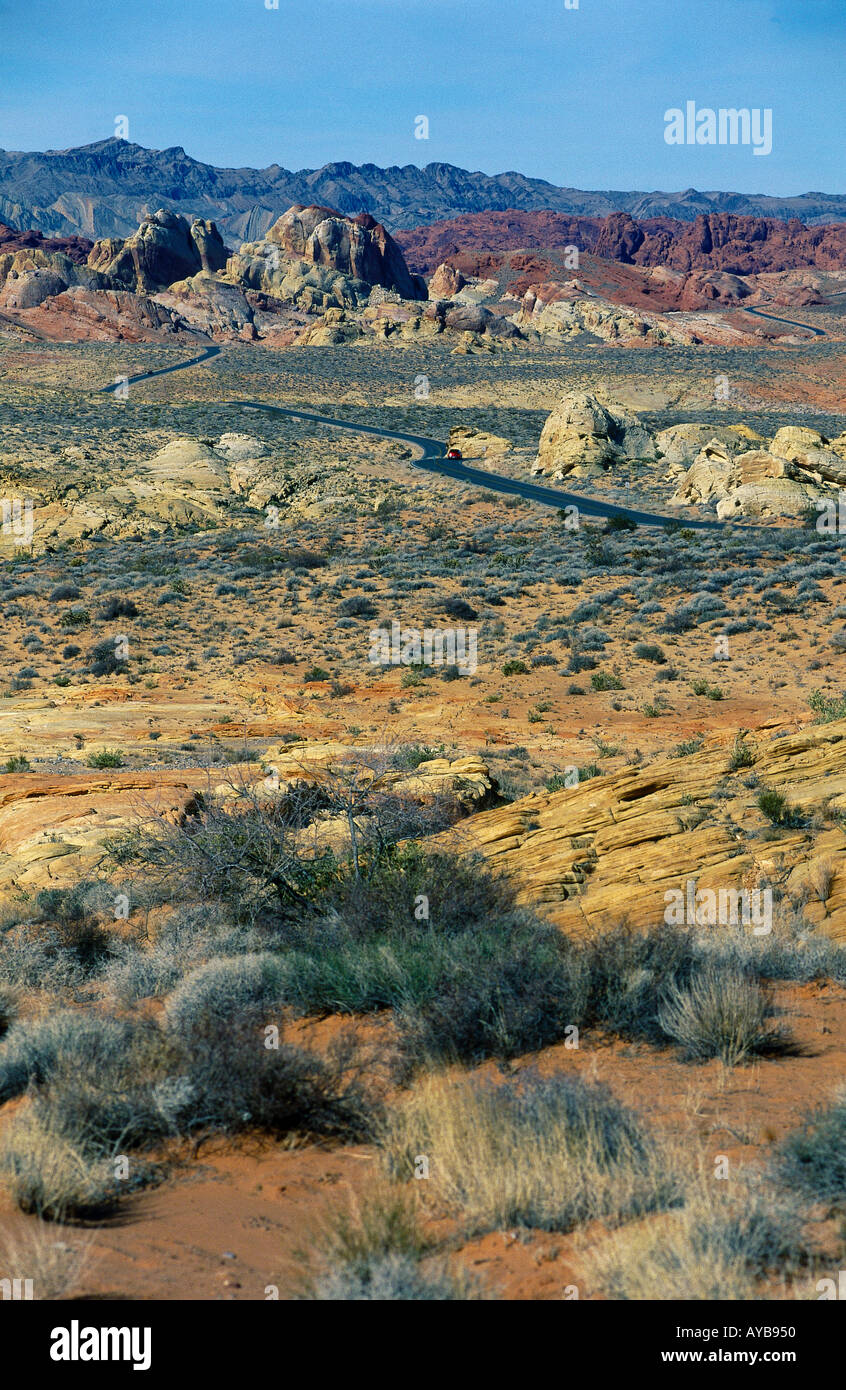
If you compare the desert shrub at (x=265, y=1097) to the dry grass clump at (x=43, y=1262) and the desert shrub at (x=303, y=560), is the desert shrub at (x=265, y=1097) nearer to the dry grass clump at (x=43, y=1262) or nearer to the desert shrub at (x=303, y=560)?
the dry grass clump at (x=43, y=1262)

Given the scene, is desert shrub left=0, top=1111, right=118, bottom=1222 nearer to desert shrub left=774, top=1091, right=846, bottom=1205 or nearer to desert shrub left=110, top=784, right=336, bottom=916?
desert shrub left=774, top=1091, right=846, bottom=1205

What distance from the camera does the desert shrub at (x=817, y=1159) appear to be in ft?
13.8

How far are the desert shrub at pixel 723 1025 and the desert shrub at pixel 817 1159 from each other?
1.09 meters

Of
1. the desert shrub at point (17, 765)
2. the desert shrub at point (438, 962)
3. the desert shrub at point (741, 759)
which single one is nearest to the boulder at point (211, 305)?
the desert shrub at point (17, 765)

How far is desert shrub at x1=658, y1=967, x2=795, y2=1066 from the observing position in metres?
5.79

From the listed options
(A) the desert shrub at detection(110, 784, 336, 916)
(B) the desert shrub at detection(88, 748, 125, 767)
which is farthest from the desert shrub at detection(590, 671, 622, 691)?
(A) the desert shrub at detection(110, 784, 336, 916)

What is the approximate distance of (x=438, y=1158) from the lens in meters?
4.53

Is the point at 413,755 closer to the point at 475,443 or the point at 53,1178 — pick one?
the point at 53,1178

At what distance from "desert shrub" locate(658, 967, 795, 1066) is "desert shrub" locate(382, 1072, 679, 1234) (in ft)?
3.93

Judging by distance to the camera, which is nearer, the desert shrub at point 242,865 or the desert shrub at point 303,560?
the desert shrub at point 242,865

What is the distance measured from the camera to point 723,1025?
5.85 metres

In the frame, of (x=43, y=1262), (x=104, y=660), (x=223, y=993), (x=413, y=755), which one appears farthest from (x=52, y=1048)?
(x=104, y=660)
